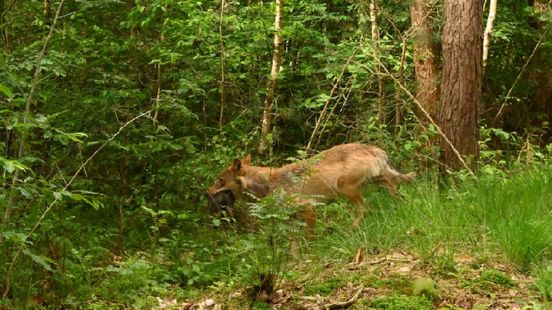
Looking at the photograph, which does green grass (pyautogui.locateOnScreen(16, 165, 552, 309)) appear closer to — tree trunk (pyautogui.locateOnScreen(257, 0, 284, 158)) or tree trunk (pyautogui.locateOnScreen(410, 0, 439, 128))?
tree trunk (pyautogui.locateOnScreen(257, 0, 284, 158))

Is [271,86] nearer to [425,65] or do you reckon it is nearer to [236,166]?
[425,65]

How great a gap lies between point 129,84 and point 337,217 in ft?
13.2

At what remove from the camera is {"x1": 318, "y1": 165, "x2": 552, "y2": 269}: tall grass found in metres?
5.82

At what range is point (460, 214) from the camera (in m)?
6.59

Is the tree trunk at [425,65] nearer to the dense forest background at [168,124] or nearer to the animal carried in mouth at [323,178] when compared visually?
the dense forest background at [168,124]

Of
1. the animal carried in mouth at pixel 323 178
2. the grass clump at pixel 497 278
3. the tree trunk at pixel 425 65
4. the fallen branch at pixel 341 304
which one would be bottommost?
the animal carried in mouth at pixel 323 178

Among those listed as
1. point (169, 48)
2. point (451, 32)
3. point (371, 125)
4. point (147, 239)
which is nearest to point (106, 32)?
point (169, 48)

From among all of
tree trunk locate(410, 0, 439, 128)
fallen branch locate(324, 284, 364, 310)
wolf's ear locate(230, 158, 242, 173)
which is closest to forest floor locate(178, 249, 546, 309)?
fallen branch locate(324, 284, 364, 310)

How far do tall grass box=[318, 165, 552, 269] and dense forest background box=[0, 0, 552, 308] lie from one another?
10 centimetres

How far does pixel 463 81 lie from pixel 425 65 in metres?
3.77

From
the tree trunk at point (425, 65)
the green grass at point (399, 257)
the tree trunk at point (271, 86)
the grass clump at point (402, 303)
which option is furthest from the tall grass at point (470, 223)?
the tree trunk at point (425, 65)

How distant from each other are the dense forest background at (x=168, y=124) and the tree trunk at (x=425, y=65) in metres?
0.05

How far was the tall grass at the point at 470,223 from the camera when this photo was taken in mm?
5820

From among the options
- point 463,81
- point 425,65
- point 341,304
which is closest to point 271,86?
point 425,65
